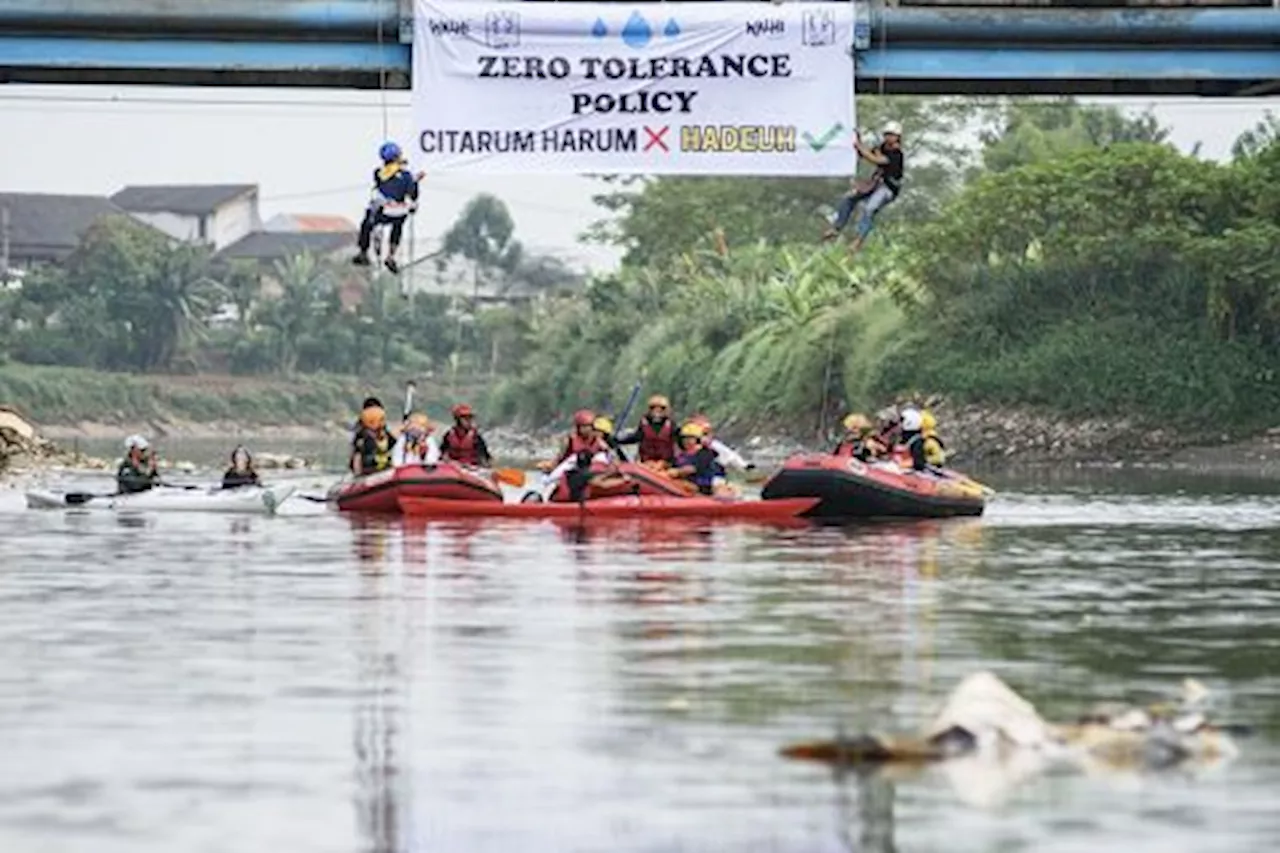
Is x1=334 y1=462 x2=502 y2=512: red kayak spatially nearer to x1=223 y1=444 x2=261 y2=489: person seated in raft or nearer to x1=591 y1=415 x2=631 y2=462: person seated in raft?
x1=591 y1=415 x2=631 y2=462: person seated in raft

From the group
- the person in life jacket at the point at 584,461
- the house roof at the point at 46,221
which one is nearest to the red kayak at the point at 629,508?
the person in life jacket at the point at 584,461

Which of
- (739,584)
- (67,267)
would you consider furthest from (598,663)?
Result: (67,267)

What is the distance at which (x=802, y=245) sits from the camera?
90.2 meters

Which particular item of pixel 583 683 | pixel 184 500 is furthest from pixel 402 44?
pixel 583 683

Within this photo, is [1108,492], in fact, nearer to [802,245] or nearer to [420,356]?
[802,245]

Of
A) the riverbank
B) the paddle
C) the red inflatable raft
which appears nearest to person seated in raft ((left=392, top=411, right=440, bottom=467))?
the paddle

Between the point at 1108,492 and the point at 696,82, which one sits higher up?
the point at 696,82

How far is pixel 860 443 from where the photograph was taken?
38438mm

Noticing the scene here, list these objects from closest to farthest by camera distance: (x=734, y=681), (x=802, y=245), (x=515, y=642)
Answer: (x=734, y=681), (x=515, y=642), (x=802, y=245)

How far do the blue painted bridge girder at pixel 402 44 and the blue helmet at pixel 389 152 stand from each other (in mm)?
2167

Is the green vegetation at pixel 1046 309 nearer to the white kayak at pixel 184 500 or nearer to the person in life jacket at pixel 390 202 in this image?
the white kayak at pixel 184 500

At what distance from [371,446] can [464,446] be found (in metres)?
0.99

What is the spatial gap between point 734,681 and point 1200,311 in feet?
146

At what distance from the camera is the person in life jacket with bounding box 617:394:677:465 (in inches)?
1470
